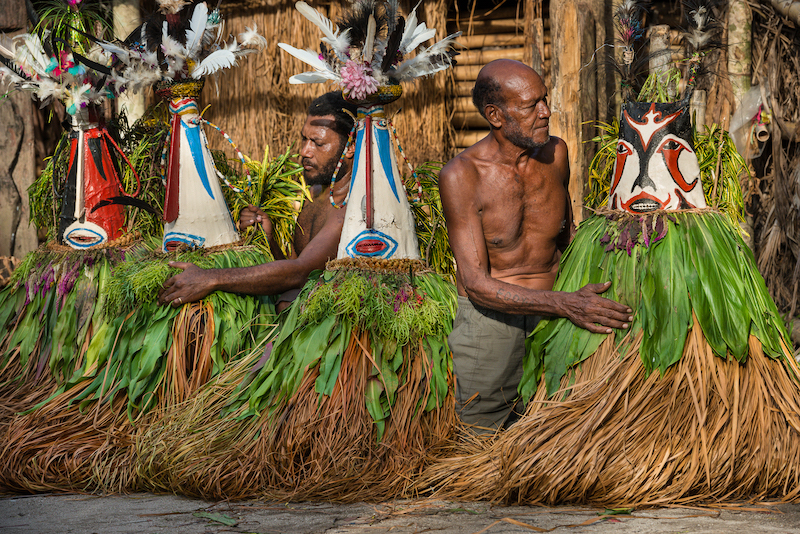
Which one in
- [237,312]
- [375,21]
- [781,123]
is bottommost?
[237,312]

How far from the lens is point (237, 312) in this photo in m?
3.57

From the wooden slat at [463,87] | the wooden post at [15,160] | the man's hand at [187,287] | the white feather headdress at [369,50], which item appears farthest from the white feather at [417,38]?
the wooden post at [15,160]

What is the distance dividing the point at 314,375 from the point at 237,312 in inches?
25.7

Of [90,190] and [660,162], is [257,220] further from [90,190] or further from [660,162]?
[660,162]

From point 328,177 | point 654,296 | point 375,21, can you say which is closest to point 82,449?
point 328,177

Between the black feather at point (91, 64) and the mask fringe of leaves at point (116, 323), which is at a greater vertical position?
the black feather at point (91, 64)

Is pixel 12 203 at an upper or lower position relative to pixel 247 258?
upper

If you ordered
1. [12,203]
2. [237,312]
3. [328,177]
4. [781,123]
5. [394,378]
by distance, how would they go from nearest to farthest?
[394,378], [237,312], [328,177], [781,123], [12,203]

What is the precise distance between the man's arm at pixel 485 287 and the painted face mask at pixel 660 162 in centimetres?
36

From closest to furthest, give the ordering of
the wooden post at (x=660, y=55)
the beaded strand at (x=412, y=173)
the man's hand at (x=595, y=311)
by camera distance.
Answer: the man's hand at (x=595, y=311) < the wooden post at (x=660, y=55) < the beaded strand at (x=412, y=173)

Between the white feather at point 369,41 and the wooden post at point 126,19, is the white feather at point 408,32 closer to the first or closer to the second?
the white feather at point 369,41

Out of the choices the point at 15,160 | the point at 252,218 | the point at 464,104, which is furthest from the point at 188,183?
the point at 464,104

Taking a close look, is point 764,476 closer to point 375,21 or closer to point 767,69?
point 375,21

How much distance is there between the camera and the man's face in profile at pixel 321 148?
12.9ft
